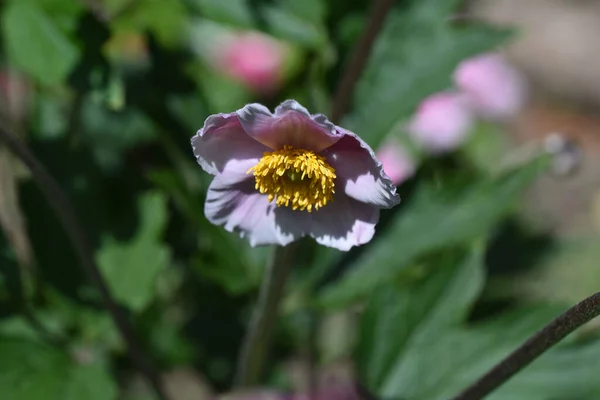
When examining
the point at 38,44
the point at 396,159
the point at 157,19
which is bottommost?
the point at 38,44

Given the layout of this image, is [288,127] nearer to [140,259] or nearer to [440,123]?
[140,259]

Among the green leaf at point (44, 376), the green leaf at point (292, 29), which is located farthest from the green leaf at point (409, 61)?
the green leaf at point (44, 376)

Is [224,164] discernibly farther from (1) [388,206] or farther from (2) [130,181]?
(2) [130,181]

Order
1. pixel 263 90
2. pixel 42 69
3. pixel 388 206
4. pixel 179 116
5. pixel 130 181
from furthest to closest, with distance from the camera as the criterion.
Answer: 1. pixel 263 90
2. pixel 130 181
3. pixel 179 116
4. pixel 42 69
5. pixel 388 206

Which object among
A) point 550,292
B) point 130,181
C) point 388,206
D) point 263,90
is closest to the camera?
point 388,206

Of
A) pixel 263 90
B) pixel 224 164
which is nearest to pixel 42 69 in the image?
pixel 224 164

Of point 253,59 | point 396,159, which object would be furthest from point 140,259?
point 253,59

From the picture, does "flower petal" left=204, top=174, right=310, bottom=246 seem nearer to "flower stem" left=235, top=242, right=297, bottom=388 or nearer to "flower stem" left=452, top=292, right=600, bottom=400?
"flower stem" left=235, top=242, right=297, bottom=388

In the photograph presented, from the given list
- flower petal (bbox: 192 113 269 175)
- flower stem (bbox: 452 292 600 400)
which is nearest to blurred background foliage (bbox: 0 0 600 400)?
flower stem (bbox: 452 292 600 400)
